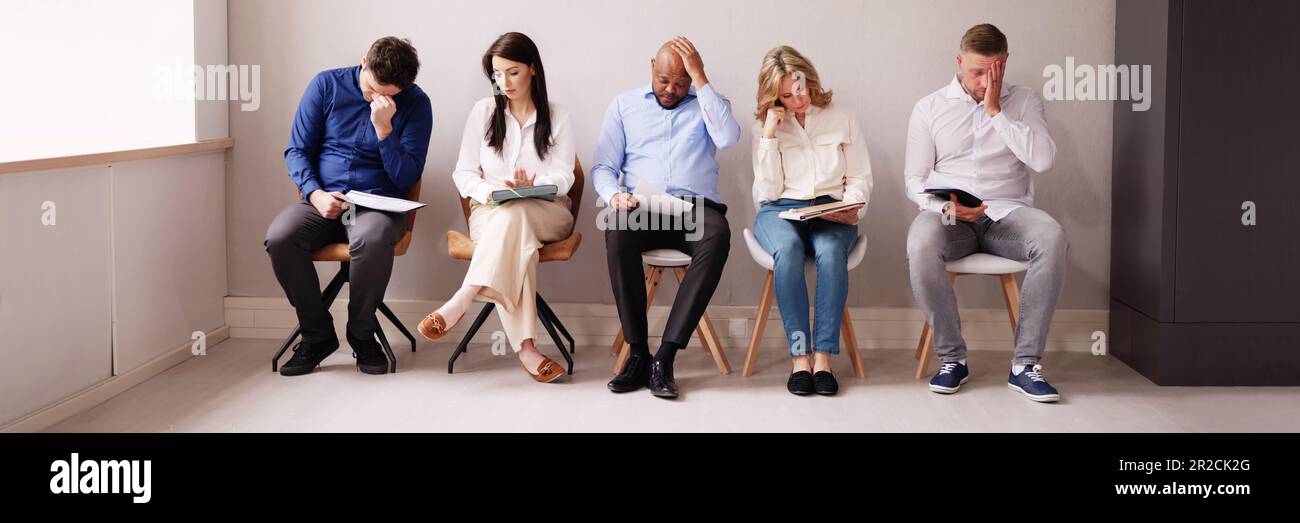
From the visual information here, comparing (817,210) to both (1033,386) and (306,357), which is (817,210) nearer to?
(1033,386)

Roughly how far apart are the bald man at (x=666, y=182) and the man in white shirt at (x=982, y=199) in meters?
0.72

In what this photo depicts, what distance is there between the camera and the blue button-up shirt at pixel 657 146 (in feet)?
13.1

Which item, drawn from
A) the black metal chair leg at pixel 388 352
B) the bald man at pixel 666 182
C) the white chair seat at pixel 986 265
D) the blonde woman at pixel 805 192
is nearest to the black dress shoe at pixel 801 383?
the blonde woman at pixel 805 192

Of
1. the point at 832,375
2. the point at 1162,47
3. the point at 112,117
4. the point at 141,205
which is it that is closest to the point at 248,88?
the point at 112,117

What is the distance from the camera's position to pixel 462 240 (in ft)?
13.0

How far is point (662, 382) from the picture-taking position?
3621 mm

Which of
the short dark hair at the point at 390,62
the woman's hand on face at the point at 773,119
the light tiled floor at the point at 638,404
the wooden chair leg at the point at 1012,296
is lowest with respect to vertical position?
the light tiled floor at the point at 638,404

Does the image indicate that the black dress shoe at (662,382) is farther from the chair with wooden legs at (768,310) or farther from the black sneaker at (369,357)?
the black sneaker at (369,357)

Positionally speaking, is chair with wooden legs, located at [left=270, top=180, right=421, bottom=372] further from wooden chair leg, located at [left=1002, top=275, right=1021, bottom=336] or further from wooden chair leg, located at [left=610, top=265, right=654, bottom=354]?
wooden chair leg, located at [left=1002, top=275, right=1021, bottom=336]

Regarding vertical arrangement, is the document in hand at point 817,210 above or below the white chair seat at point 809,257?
above

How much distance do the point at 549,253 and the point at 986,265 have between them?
1566 millimetres

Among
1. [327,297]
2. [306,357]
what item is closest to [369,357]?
[306,357]

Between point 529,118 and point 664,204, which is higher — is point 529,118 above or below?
above
